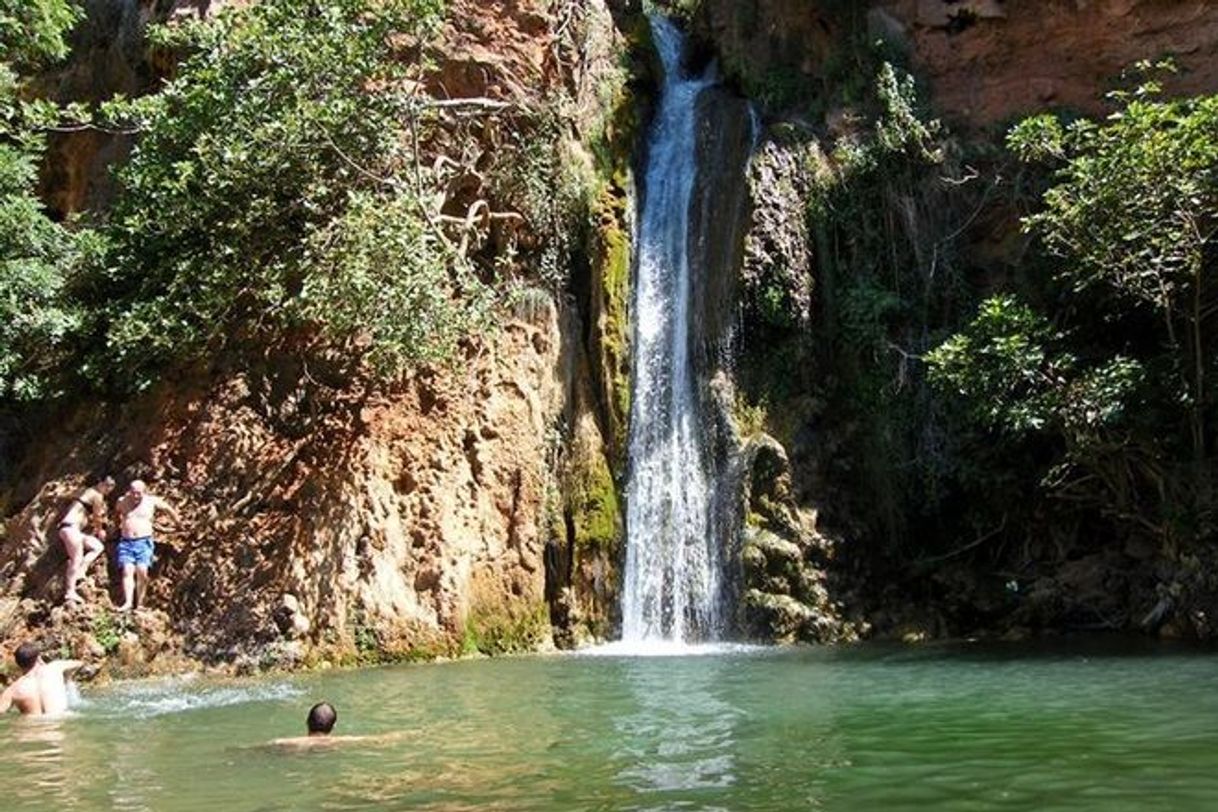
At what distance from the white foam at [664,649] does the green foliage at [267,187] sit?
4.52 metres

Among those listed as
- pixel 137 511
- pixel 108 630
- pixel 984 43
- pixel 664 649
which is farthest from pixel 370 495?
pixel 984 43

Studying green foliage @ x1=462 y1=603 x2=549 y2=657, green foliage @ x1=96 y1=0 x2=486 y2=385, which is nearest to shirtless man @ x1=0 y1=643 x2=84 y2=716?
green foliage @ x1=462 y1=603 x2=549 y2=657

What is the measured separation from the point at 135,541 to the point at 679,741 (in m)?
9.76

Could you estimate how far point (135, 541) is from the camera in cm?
1636

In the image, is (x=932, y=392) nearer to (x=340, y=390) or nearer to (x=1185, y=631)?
(x=1185, y=631)

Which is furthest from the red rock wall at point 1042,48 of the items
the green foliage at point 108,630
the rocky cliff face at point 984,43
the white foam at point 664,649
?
the green foliage at point 108,630

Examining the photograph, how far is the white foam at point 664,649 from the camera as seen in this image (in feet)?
53.6

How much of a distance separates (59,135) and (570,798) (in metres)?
20.3

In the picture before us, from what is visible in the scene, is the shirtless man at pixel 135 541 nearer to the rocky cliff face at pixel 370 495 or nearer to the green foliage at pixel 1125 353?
the rocky cliff face at pixel 370 495

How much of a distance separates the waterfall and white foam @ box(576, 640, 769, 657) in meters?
0.21

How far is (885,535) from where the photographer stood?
18.6 meters

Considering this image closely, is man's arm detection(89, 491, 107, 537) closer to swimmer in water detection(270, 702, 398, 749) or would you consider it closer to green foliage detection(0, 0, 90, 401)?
green foliage detection(0, 0, 90, 401)

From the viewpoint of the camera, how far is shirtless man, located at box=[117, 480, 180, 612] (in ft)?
53.6

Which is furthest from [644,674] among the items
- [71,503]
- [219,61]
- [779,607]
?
[219,61]
